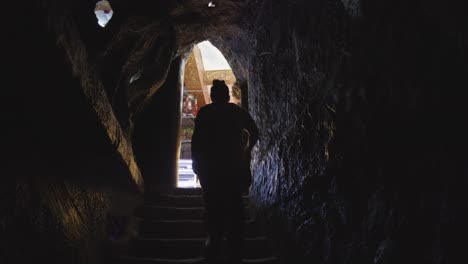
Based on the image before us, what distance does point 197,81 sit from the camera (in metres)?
14.6

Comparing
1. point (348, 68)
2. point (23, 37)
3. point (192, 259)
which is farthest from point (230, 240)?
point (23, 37)

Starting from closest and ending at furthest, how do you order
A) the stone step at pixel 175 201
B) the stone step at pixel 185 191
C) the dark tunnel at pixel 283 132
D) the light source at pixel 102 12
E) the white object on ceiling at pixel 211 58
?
1. the dark tunnel at pixel 283 132
2. the stone step at pixel 175 201
3. the stone step at pixel 185 191
4. the light source at pixel 102 12
5. the white object on ceiling at pixel 211 58

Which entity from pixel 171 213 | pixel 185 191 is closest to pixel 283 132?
pixel 171 213

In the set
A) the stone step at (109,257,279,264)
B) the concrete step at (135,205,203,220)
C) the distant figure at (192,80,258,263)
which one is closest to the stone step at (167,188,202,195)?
the concrete step at (135,205,203,220)

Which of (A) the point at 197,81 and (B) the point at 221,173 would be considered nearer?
(B) the point at 221,173

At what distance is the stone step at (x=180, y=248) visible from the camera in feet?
14.1

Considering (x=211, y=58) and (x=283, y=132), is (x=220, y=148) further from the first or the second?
(x=211, y=58)

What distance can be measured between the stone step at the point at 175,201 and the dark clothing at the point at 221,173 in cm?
247

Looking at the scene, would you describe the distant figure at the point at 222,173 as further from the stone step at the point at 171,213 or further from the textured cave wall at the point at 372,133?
the stone step at the point at 171,213

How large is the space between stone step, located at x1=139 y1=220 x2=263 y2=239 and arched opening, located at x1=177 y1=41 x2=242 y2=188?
694 centimetres

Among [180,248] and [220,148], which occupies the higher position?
[220,148]

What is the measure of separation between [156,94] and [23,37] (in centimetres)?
568

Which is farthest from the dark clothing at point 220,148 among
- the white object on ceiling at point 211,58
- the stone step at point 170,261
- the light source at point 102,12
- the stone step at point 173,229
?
the white object on ceiling at point 211,58

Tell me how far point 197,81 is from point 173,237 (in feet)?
33.9
